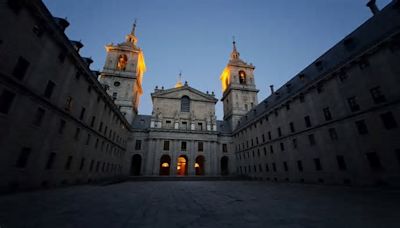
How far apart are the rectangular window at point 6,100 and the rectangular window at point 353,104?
100ft

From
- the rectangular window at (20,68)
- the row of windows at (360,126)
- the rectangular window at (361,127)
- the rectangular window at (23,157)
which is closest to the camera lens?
the rectangular window at (20,68)

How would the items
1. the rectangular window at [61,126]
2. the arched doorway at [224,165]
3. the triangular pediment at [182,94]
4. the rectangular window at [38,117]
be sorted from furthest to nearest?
the triangular pediment at [182,94] < the arched doorway at [224,165] < the rectangular window at [61,126] < the rectangular window at [38,117]

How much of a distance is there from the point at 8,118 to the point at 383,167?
30.4 metres

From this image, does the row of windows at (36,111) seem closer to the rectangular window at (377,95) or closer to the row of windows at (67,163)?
the row of windows at (67,163)

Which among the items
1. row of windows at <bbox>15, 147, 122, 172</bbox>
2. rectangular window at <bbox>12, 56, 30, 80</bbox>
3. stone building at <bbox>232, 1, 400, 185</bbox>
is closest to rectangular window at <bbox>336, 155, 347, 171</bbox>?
stone building at <bbox>232, 1, 400, 185</bbox>

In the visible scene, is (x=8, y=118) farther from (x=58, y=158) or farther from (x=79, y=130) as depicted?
(x=79, y=130)

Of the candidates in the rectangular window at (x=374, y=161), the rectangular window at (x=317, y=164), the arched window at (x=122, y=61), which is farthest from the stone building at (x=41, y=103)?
the rectangular window at (x=374, y=161)

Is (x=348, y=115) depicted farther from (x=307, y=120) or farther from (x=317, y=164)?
(x=317, y=164)

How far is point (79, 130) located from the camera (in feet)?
64.7

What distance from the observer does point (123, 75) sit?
149 feet

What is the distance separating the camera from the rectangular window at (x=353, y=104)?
17.5 metres

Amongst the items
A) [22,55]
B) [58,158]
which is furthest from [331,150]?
[22,55]

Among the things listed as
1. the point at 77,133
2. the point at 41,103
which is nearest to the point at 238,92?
the point at 77,133

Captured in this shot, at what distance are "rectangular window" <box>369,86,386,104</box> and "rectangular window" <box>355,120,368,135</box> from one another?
91.9 inches
